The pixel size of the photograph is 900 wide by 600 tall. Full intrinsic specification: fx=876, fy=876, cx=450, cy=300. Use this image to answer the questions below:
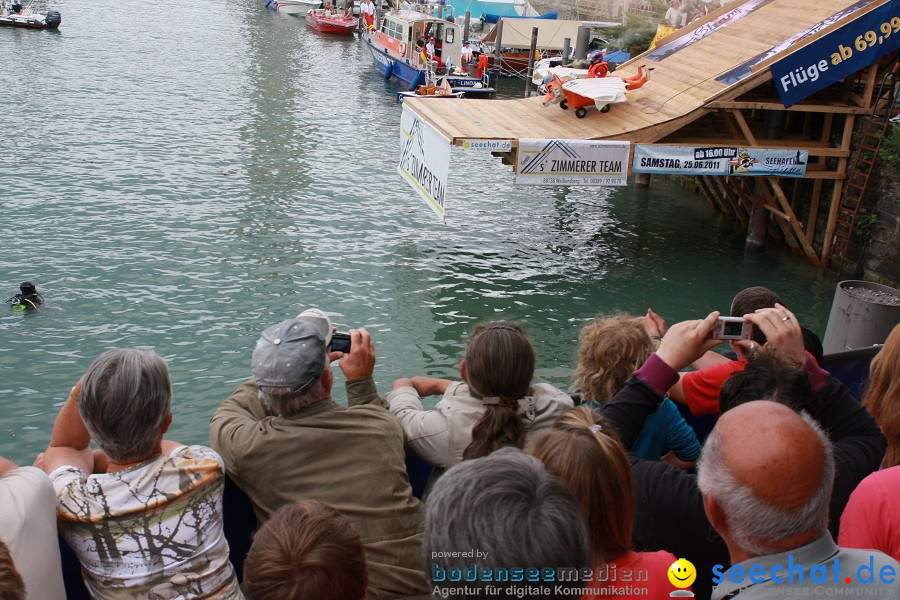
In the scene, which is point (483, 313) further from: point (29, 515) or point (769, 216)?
point (29, 515)

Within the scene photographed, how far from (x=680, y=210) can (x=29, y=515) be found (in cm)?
1490

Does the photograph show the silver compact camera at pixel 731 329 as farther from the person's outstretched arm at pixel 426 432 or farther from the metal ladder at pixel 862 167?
the metal ladder at pixel 862 167

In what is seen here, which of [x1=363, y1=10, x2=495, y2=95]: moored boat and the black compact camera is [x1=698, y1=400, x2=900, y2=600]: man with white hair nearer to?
the black compact camera

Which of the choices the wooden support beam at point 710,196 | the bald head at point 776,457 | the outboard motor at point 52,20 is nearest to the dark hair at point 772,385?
the bald head at point 776,457

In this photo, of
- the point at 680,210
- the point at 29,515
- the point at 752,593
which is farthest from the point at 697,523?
the point at 680,210

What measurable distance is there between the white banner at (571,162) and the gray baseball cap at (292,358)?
332 inches

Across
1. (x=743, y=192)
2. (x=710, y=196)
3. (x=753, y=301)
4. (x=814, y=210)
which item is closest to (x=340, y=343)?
(x=753, y=301)

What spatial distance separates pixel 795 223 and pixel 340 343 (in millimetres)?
10870

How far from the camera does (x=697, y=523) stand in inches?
110

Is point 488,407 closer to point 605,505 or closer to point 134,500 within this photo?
point 605,505

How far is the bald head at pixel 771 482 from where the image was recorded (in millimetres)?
2154

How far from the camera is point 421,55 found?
Result: 99.6 ft

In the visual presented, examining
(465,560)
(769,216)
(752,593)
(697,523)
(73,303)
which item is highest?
(465,560)

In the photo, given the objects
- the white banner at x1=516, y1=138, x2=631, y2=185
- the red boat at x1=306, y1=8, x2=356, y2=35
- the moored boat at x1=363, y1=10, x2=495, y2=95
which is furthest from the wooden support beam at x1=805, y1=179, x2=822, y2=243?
the red boat at x1=306, y1=8, x2=356, y2=35
